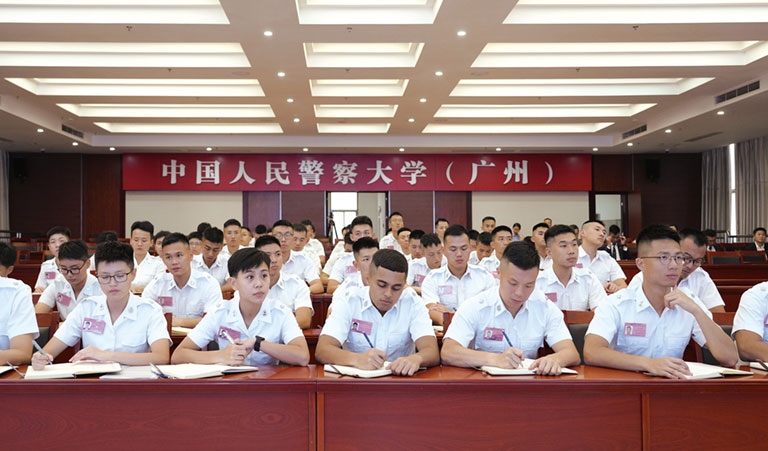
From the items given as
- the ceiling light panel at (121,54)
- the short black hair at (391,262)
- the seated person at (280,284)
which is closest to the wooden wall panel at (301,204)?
the ceiling light panel at (121,54)

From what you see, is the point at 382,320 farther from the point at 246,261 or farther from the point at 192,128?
the point at 192,128

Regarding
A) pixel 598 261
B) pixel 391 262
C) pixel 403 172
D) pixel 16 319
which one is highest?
pixel 403 172

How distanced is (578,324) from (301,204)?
1108 cm

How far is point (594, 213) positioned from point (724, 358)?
12.2m

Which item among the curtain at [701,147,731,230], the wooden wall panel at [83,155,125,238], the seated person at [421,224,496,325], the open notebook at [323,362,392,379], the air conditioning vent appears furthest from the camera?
the wooden wall panel at [83,155,125,238]

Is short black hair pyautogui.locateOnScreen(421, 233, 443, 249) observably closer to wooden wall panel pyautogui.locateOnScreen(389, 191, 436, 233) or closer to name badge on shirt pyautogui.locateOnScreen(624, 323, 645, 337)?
name badge on shirt pyautogui.locateOnScreen(624, 323, 645, 337)

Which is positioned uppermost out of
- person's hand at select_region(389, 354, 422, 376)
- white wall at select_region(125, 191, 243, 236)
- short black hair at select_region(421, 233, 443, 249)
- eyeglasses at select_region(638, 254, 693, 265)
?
white wall at select_region(125, 191, 243, 236)

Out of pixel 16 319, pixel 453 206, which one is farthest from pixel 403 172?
pixel 16 319

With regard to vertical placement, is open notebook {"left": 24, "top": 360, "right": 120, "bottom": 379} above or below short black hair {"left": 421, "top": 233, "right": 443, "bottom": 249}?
below

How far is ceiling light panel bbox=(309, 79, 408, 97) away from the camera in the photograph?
871cm

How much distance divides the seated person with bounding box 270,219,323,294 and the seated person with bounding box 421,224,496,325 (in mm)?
1346

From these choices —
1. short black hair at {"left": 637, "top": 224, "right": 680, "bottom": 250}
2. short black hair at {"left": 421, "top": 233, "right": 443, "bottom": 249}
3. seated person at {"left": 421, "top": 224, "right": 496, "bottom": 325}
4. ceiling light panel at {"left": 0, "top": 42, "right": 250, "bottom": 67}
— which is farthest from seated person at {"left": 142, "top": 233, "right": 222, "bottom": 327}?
ceiling light panel at {"left": 0, "top": 42, "right": 250, "bottom": 67}

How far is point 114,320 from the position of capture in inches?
99.9

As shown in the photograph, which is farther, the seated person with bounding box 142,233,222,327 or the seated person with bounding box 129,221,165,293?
the seated person with bounding box 129,221,165,293
